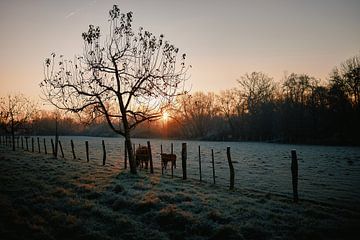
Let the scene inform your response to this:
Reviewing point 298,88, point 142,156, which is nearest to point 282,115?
point 298,88

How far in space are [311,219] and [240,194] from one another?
12.5 ft

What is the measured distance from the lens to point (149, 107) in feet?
55.4

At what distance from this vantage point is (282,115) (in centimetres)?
6306

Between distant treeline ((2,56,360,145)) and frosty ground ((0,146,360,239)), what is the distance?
28181mm

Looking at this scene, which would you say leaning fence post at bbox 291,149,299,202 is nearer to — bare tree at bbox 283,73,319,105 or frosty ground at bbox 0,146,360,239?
frosty ground at bbox 0,146,360,239

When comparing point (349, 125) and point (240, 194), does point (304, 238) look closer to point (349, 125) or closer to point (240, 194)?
point (240, 194)

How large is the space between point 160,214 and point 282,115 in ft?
197

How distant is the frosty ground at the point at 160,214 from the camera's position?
278 inches

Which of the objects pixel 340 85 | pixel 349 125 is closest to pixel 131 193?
pixel 349 125

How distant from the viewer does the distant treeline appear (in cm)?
5234

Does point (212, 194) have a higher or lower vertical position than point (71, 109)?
lower

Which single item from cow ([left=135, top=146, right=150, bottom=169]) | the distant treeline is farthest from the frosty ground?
the distant treeline

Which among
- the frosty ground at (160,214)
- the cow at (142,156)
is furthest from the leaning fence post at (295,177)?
the cow at (142,156)

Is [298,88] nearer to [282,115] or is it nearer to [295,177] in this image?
[282,115]
